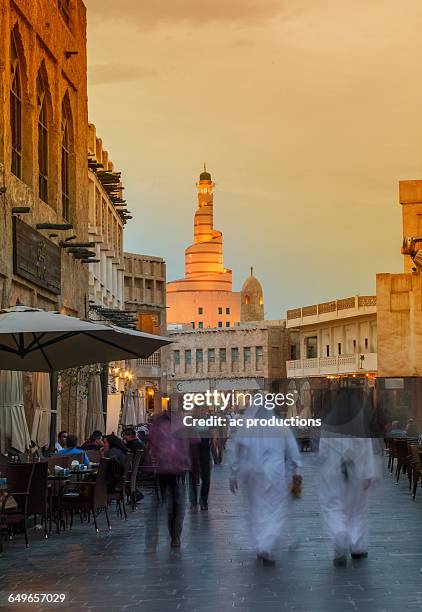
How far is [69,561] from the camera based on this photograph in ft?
37.0

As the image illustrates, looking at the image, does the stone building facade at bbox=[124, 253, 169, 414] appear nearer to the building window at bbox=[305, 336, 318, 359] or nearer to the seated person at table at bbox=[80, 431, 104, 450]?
the building window at bbox=[305, 336, 318, 359]

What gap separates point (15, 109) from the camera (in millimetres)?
21656

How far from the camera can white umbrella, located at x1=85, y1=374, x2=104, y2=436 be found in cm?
2662

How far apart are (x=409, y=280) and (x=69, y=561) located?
40.0 meters

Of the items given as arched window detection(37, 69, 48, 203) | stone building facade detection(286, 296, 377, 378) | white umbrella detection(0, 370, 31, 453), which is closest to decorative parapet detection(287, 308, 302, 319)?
stone building facade detection(286, 296, 377, 378)

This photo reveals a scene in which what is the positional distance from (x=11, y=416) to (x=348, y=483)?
25.0 feet

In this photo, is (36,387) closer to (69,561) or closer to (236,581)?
(69,561)

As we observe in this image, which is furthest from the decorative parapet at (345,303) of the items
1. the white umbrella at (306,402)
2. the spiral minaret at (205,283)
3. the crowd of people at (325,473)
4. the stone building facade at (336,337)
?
the crowd of people at (325,473)

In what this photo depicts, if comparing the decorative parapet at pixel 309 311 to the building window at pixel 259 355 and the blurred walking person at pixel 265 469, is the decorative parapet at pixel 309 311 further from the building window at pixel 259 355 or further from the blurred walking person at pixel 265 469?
the blurred walking person at pixel 265 469

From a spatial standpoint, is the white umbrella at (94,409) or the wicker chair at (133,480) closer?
the wicker chair at (133,480)

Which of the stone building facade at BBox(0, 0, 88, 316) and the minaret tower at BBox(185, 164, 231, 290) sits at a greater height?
the minaret tower at BBox(185, 164, 231, 290)

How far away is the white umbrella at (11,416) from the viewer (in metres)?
17.5

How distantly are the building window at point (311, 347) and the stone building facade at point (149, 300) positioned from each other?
47.7 feet
